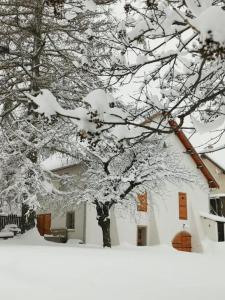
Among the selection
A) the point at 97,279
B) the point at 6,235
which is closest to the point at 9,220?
the point at 6,235

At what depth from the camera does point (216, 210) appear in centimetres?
3588

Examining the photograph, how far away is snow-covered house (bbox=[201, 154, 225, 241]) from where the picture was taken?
1142 inches

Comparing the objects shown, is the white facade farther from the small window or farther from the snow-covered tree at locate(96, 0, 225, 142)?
the snow-covered tree at locate(96, 0, 225, 142)

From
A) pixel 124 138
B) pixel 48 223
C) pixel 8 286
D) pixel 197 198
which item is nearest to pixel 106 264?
pixel 8 286

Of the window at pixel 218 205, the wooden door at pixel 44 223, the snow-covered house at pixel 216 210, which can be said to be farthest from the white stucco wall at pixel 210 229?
the wooden door at pixel 44 223

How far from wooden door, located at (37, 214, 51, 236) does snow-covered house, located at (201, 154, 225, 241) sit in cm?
991

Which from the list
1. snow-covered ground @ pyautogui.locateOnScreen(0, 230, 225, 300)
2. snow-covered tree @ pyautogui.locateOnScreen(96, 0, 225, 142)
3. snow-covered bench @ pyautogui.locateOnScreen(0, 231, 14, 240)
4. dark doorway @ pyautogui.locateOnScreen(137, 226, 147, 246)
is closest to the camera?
Answer: snow-covered tree @ pyautogui.locateOnScreen(96, 0, 225, 142)

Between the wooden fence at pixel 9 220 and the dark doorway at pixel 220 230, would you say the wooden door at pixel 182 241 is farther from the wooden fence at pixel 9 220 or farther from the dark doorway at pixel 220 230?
the wooden fence at pixel 9 220

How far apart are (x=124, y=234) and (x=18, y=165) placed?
806 cm

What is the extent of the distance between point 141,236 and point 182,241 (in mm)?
3225

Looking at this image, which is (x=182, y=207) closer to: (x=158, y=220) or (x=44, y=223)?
(x=158, y=220)

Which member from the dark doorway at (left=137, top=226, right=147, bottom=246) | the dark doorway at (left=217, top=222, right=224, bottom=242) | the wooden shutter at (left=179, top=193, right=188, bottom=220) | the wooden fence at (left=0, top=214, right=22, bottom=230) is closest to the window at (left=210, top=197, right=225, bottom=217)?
the dark doorway at (left=217, top=222, right=224, bottom=242)

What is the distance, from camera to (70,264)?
37.5 ft

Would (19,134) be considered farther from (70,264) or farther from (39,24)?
(70,264)
